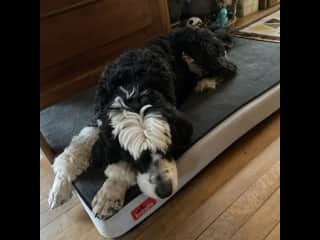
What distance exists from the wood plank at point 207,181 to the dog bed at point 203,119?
5 centimetres

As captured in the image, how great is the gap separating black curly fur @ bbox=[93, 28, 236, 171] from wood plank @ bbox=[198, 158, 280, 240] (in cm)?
40

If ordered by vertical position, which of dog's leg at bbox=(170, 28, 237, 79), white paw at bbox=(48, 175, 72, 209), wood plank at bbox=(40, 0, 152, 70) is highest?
wood plank at bbox=(40, 0, 152, 70)

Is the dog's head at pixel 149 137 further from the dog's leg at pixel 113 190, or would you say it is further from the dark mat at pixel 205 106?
the dark mat at pixel 205 106

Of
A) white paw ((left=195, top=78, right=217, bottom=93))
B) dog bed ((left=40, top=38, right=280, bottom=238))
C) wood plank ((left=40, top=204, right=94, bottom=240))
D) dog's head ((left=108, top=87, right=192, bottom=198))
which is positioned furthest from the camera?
white paw ((left=195, top=78, right=217, bottom=93))

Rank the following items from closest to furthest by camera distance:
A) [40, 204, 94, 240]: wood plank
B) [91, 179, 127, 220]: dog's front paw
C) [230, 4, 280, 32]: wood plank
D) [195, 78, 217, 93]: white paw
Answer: [91, 179, 127, 220]: dog's front paw
[40, 204, 94, 240]: wood plank
[195, 78, 217, 93]: white paw
[230, 4, 280, 32]: wood plank

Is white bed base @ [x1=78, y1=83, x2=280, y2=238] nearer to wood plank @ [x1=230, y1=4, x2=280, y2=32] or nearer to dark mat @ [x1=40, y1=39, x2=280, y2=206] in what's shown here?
dark mat @ [x1=40, y1=39, x2=280, y2=206]

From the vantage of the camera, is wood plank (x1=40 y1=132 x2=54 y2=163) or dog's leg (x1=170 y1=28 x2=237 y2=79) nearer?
wood plank (x1=40 y1=132 x2=54 y2=163)

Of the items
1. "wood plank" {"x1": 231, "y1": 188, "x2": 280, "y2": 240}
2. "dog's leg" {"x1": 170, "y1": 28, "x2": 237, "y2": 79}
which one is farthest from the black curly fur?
"wood plank" {"x1": 231, "y1": 188, "x2": 280, "y2": 240}

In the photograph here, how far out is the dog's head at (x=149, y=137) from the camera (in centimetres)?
124

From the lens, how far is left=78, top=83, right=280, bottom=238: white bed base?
1447 millimetres

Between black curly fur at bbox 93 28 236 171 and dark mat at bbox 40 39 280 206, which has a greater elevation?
black curly fur at bbox 93 28 236 171
